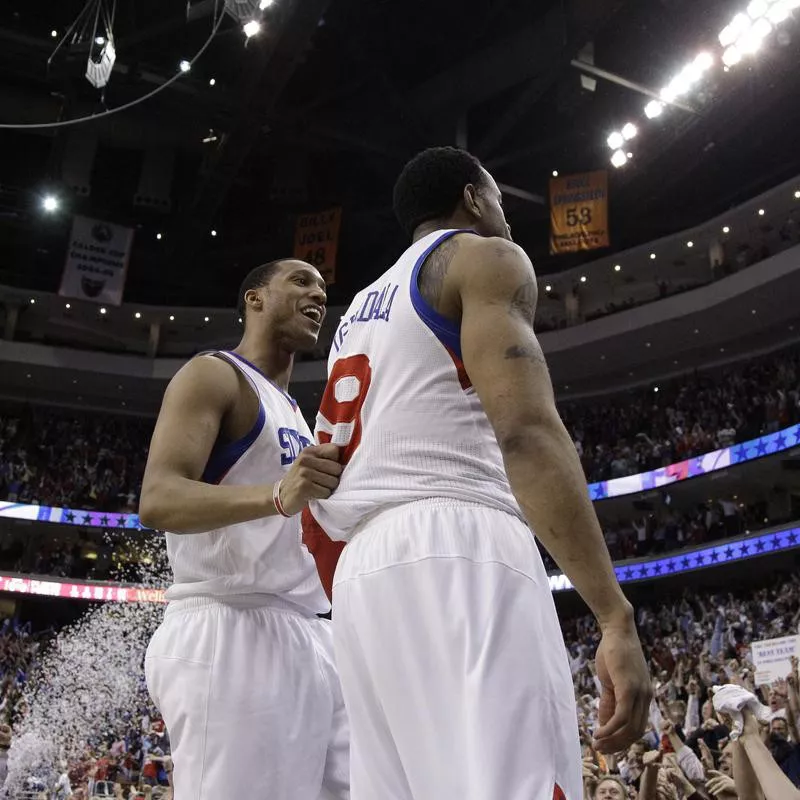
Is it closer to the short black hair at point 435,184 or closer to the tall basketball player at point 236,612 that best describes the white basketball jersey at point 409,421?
the short black hair at point 435,184

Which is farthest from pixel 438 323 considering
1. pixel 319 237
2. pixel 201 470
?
pixel 319 237

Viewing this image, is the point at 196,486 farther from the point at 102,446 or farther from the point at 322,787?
the point at 102,446

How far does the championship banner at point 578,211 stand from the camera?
24.5m

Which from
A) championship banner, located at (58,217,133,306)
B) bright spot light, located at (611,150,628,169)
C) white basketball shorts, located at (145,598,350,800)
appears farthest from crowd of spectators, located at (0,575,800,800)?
bright spot light, located at (611,150,628,169)

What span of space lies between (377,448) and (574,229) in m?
23.7

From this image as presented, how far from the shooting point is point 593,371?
2930 cm

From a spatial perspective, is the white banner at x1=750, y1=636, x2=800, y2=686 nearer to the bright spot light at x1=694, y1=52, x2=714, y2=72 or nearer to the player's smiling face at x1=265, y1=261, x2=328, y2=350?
the player's smiling face at x1=265, y1=261, x2=328, y2=350

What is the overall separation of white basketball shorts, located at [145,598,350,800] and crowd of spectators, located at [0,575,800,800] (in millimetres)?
2143

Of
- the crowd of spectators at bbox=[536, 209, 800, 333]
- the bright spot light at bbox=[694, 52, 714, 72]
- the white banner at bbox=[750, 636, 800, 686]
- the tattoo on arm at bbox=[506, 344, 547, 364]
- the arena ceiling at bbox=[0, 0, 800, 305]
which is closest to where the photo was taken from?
the tattoo on arm at bbox=[506, 344, 547, 364]

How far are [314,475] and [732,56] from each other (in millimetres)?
21793

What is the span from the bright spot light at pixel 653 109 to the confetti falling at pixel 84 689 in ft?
60.1

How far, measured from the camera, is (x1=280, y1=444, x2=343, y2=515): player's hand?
208 cm

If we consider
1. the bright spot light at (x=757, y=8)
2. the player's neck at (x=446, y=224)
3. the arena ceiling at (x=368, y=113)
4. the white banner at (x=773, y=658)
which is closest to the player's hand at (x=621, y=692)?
the player's neck at (x=446, y=224)

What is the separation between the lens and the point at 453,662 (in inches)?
67.1
